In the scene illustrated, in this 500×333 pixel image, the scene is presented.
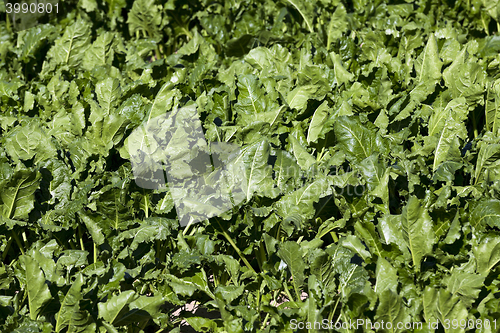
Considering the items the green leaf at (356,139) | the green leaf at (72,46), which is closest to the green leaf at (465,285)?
the green leaf at (356,139)

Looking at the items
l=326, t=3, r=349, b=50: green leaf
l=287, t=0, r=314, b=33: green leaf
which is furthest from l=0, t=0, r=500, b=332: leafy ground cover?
l=287, t=0, r=314, b=33: green leaf

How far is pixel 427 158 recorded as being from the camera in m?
2.62

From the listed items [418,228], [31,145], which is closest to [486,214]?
[418,228]

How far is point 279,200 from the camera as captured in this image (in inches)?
97.0

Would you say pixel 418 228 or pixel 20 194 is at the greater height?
pixel 418 228

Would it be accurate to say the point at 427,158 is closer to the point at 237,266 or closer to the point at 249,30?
the point at 237,266

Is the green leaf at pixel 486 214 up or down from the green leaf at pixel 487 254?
up

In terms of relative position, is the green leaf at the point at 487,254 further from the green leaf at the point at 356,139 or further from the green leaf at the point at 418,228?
the green leaf at the point at 356,139

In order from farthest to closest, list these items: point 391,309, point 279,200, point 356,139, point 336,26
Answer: point 336,26
point 356,139
point 279,200
point 391,309

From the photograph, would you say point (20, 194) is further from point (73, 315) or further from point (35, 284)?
point (73, 315)

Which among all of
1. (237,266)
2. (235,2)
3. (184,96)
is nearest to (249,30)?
(235,2)

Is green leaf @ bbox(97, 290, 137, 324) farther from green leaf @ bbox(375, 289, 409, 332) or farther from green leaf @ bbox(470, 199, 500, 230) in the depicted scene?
green leaf @ bbox(470, 199, 500, 230)

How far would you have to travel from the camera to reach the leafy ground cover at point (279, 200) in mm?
1992

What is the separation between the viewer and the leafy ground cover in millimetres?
1992
